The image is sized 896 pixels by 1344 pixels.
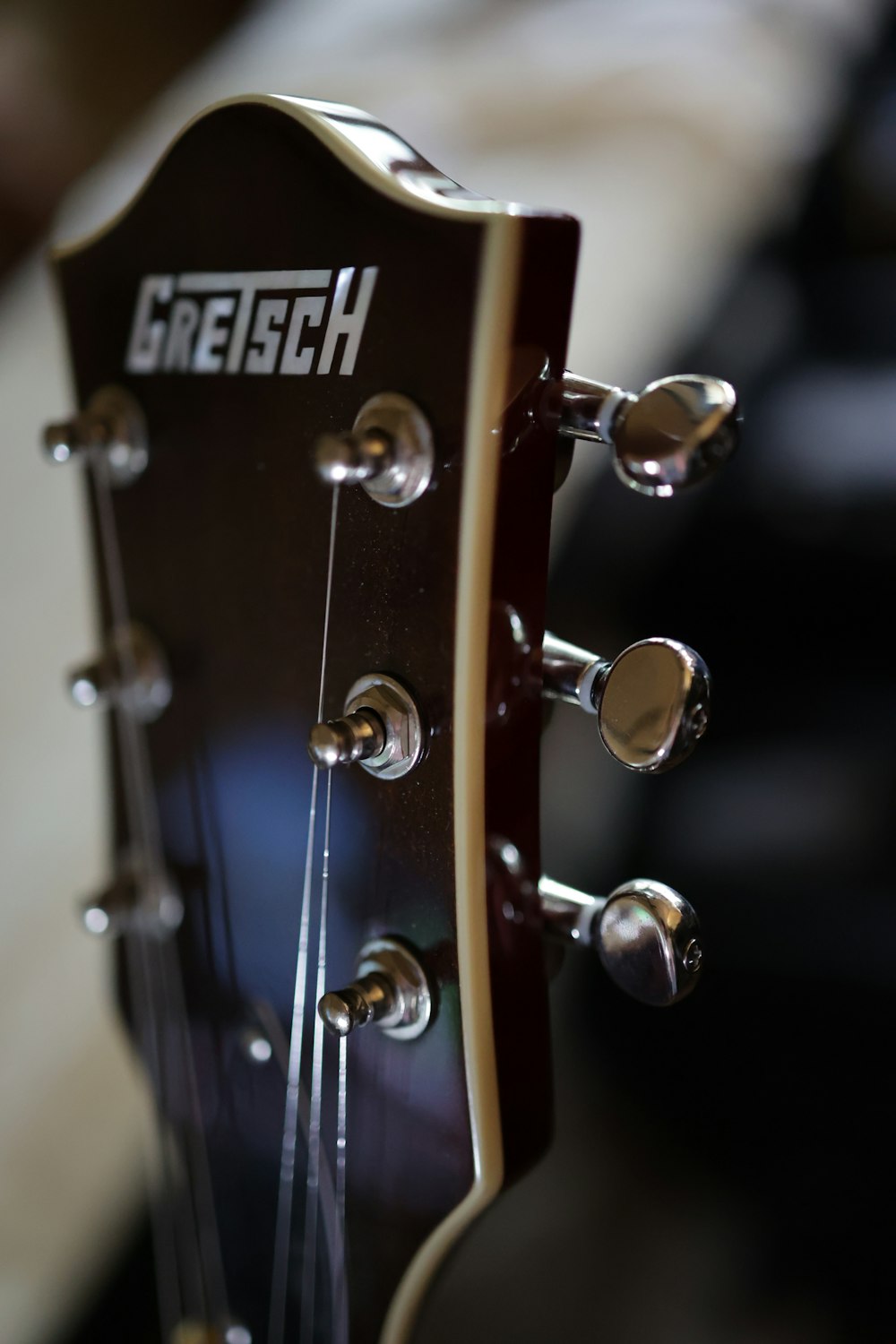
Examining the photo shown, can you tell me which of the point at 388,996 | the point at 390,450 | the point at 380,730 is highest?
the point at 390,450

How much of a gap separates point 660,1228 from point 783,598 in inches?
18.1

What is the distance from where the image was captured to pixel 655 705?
0.37m

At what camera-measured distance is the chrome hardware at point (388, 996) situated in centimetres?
43

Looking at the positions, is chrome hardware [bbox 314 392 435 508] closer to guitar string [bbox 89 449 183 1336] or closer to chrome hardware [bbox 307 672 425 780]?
chrome hardware [bbox 307 672 425 780]

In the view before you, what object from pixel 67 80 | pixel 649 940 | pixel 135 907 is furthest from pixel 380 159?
pixel 67 80

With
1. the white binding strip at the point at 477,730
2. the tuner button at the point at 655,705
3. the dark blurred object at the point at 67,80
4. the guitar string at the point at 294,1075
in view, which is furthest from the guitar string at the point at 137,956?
the dark blurred object at the point at 67,80

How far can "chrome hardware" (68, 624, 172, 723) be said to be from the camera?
1.85 ft

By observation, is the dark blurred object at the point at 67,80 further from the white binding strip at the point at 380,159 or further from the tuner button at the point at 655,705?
the tuner button at the point at 655,705

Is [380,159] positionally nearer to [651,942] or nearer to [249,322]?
[249,322]

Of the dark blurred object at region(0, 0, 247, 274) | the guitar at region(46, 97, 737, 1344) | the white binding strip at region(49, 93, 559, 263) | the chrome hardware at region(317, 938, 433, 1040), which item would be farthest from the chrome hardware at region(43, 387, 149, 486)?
the dark blurred object at region(0, 0, 247, 274)

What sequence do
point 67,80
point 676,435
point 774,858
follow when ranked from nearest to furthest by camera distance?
point 676,435 → point 774,858 → point 67,80

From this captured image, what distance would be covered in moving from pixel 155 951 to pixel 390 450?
14.0 inches

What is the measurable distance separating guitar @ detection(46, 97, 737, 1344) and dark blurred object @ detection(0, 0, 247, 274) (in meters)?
0.67

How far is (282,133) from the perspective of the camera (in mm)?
425
